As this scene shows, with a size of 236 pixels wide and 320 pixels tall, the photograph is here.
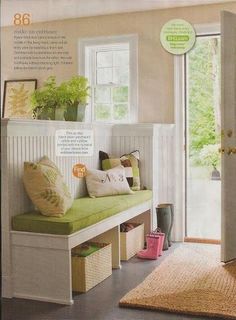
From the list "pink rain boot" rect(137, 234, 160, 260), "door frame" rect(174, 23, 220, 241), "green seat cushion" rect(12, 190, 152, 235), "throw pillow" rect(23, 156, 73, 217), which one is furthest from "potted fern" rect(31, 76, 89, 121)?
"pink rain boot" rect(137, 234, 160, 260)

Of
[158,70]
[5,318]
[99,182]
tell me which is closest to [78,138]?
[99,182]

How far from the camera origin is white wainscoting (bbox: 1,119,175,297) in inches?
119

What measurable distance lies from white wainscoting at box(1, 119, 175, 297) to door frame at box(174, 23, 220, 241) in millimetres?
62

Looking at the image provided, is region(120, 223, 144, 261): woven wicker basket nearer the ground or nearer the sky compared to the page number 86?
nearer the ground

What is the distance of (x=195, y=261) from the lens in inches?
152

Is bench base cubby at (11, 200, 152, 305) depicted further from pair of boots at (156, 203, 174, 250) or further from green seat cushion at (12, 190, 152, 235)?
pair of boots at (156, 203, 174, 250)

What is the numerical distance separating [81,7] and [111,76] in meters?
0.78

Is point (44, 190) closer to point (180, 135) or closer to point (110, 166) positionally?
point (110, 166)

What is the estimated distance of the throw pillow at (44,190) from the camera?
3.04 meters

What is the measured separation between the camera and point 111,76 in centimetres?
498

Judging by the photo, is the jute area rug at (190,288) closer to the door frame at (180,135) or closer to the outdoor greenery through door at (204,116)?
the door frame at (180,135)

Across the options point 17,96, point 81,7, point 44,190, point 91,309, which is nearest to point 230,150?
point 44,190

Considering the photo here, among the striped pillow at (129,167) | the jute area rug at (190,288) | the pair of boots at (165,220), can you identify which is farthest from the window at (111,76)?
the jute area rug at (190,288)

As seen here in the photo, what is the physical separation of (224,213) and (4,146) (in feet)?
6.03
